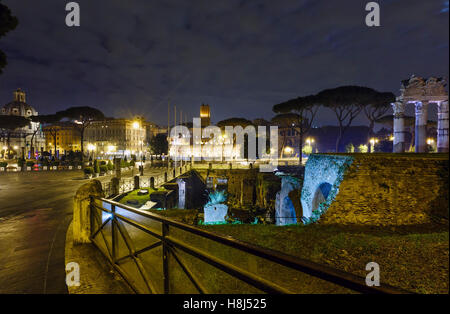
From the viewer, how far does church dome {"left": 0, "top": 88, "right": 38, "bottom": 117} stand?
62000mm

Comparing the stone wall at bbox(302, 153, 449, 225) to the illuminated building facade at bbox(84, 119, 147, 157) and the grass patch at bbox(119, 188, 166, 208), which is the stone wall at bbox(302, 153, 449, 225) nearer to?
the grass patch at bbox(119, 188, 166, 208)

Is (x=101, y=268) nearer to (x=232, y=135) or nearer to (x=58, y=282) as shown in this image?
(x=58, y=282)

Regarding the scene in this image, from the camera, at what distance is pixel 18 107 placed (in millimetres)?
62719

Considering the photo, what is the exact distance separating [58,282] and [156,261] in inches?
62.6

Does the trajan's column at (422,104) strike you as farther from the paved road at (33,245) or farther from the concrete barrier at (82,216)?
the paved road at (33,245)

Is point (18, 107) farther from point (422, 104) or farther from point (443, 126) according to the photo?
point (443, 126)

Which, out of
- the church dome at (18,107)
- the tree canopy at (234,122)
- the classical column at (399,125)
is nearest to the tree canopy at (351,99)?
the classical column at (399,125)

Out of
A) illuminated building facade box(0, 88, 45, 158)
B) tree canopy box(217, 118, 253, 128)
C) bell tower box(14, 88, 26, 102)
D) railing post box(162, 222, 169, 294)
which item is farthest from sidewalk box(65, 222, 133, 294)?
bell tower box(14, 88, 26, 102)

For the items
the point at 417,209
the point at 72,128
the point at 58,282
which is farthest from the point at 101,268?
the point at 72,128

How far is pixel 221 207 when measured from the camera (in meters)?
13.7

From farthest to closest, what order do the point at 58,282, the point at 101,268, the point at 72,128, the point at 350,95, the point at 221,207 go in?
the point at 72,128, the point at 350,95, the point at 221,207, the point at 101,268, the point at 58,282

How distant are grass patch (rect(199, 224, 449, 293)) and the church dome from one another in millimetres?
80899
